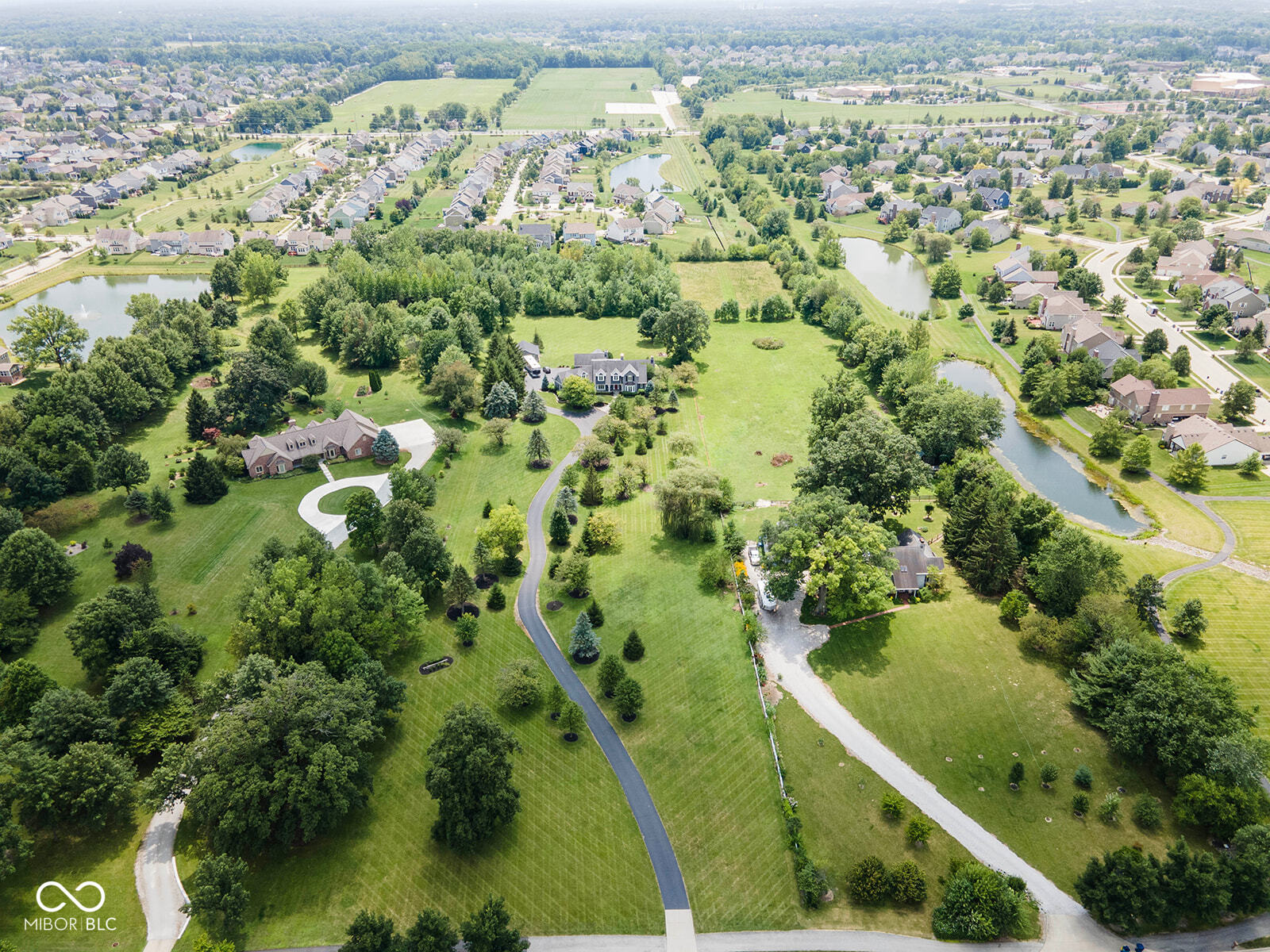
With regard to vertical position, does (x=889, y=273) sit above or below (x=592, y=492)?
below

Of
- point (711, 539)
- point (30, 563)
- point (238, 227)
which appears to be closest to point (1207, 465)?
point (711, 539)

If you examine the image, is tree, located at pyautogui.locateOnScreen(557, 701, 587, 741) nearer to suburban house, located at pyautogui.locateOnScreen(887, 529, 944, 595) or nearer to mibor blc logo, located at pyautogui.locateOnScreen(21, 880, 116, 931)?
mibor blc logo, located at pyautogui.locateOnScreen(21, 880, 116, 931)

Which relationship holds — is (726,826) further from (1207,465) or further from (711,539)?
(1207,465)

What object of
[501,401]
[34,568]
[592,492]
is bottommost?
[592,492]

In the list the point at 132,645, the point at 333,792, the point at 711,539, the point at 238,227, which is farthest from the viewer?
the point at 238,227

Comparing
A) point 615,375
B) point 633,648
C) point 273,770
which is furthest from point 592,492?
point 273,770

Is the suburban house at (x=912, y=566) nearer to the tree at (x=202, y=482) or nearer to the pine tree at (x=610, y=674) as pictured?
the pine tree at (x=610, y=674)

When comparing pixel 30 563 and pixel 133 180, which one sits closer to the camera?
pixel 30 563

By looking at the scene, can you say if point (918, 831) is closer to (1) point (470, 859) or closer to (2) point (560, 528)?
(1) point (470, 859)
